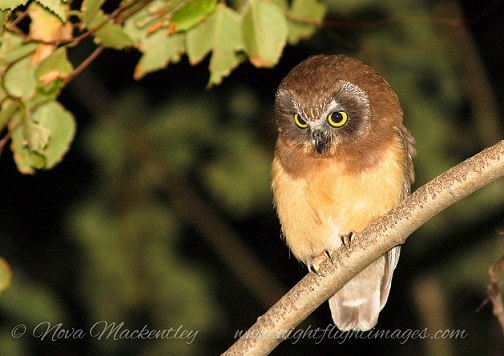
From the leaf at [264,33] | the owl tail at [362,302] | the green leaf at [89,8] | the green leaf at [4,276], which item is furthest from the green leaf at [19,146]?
the owl tail at [362,302]

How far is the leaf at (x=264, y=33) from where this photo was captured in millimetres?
3270

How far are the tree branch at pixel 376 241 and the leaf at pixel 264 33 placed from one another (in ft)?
3.05

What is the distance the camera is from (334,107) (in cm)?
415

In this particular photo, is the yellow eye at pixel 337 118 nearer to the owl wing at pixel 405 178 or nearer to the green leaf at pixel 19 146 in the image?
the owl wing at pixel 405 178

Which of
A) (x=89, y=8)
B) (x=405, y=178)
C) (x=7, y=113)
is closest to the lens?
(x=89, y=8)

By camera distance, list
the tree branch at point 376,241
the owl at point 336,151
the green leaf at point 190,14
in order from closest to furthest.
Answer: the tree branch at point 376,241 < the green leaf at point 190,14 < the owl at point 336,151

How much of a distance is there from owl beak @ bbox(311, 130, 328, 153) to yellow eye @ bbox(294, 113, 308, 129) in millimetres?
106

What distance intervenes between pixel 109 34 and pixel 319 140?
145 centimetres

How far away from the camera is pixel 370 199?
4.01 m

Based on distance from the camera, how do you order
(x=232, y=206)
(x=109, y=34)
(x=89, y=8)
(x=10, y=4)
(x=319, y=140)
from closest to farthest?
(x=10, y=4)
(x=89, y=8)
(x=109, y=34)
(x=319, y=140)
(x=232, y=206)

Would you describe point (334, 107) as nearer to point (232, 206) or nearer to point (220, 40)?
point (220, 40)

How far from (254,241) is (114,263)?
8.13ft

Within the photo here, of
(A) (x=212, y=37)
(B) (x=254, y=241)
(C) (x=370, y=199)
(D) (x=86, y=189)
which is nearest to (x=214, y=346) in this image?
(B) (x=254, y=241)

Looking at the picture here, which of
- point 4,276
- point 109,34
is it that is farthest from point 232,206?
point 109,34
